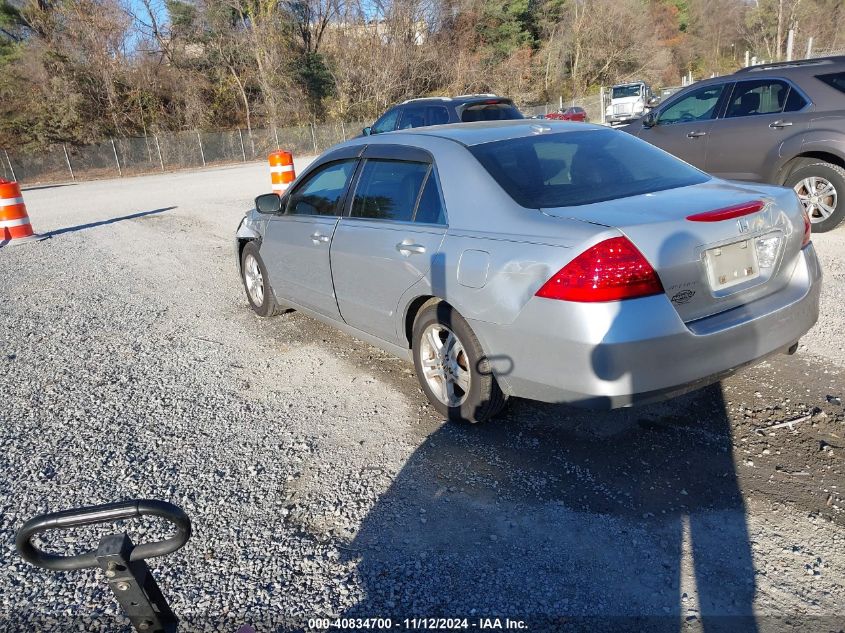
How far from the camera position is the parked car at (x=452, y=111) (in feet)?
35.0

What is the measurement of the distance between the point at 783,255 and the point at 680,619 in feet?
6.47

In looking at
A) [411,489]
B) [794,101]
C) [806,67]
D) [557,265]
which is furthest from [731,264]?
[806,67]

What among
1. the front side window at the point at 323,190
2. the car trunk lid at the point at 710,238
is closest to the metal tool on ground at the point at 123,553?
the car trunk lid at the point at 710,238

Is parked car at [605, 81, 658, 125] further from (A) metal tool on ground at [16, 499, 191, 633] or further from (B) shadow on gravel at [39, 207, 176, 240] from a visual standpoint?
(A) metal tool on ground at [16, 499, 191, 633]

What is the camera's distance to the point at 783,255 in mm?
3291

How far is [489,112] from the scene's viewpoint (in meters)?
11.0

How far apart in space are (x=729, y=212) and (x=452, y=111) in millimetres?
8121

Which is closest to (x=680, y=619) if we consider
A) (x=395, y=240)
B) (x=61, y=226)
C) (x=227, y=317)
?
(x=395, y=240)

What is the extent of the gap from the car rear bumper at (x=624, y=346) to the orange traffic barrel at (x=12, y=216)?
35.0 ft

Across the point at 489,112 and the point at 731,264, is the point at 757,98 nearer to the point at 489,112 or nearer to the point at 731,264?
the point at 489,112

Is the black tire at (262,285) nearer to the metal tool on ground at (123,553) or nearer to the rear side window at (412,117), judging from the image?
the metal tool on ground at (123,553)

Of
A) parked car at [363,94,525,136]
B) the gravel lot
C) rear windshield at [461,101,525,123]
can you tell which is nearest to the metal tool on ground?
the gravel lot

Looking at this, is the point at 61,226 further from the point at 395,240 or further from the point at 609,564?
the point at 609,564

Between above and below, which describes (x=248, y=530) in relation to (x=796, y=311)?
below
